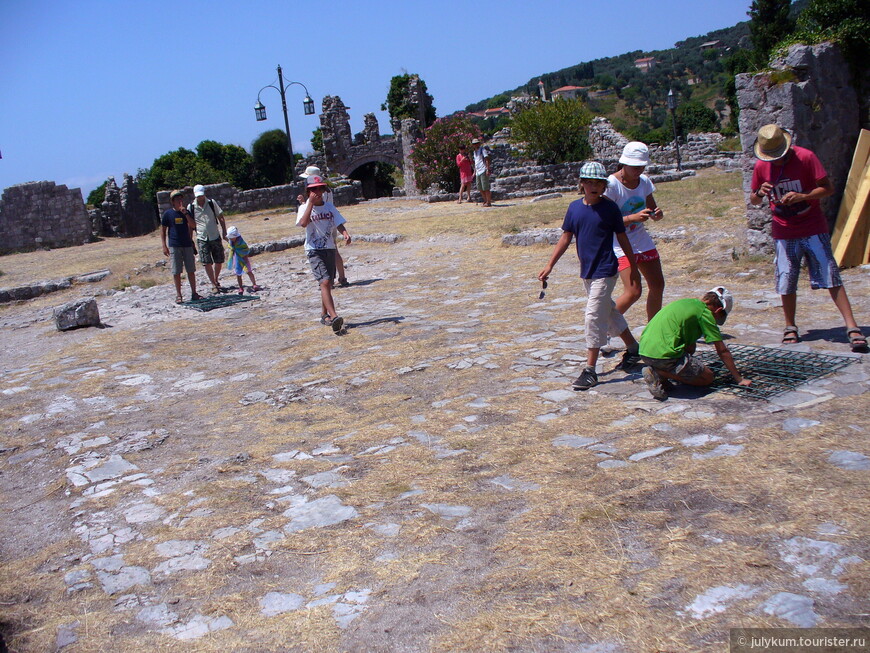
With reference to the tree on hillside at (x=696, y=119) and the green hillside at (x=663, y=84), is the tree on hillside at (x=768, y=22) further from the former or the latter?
the tree on hillside at (x=696, y=119)

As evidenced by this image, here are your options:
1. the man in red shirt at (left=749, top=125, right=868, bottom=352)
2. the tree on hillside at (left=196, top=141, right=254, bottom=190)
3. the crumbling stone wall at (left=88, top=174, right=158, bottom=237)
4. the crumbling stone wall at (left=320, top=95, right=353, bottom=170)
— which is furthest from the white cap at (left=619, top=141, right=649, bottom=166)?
the tree on hillside at (left=196, top=141, right=254, bottom=190)

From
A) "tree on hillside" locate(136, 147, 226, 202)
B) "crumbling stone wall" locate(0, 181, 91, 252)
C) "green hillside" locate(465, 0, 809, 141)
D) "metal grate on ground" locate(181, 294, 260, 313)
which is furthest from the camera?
"green hillside" locate(465, 0, 809, 141)

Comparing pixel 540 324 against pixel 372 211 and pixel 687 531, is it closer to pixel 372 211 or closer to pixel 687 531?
pixel 687 531

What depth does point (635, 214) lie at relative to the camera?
587 centimetres

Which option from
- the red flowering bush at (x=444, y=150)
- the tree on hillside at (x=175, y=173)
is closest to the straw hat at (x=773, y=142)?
the red flowering bush at (x=444, y=150)

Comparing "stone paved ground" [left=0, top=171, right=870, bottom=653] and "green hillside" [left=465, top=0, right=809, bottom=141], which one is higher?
"green hillside" [left=465, top=0, right=809, bottom=141]

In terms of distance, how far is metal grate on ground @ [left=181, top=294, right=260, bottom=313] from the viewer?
36.2ft

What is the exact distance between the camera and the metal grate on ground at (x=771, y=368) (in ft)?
16.1

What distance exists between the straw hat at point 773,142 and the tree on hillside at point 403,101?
123 feet

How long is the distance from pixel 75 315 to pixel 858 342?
30.2ft

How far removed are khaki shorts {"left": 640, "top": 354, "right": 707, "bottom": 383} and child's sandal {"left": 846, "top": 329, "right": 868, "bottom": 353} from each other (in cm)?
126

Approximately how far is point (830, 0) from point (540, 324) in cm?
550

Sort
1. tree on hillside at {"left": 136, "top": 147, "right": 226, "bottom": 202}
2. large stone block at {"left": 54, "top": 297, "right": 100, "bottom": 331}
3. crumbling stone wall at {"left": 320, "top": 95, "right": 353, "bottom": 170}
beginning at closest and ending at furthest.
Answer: large stone block at {"left": 54, "top": 297, "right": 100, "bottom": 331} → tree on hillside at {"left": 136, "top": 147, "right": 226, "bottom": 202} → crumbling stone wall at {"left": 320, "top": 95, "right": 353, "bottom": 170}

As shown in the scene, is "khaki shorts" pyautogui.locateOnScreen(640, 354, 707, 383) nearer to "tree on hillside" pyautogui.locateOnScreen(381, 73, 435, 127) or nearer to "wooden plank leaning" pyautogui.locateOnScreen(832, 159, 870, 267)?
"wooden plank leaning" pyautogui.locateOnScreen(832, 159, 870, 267)
